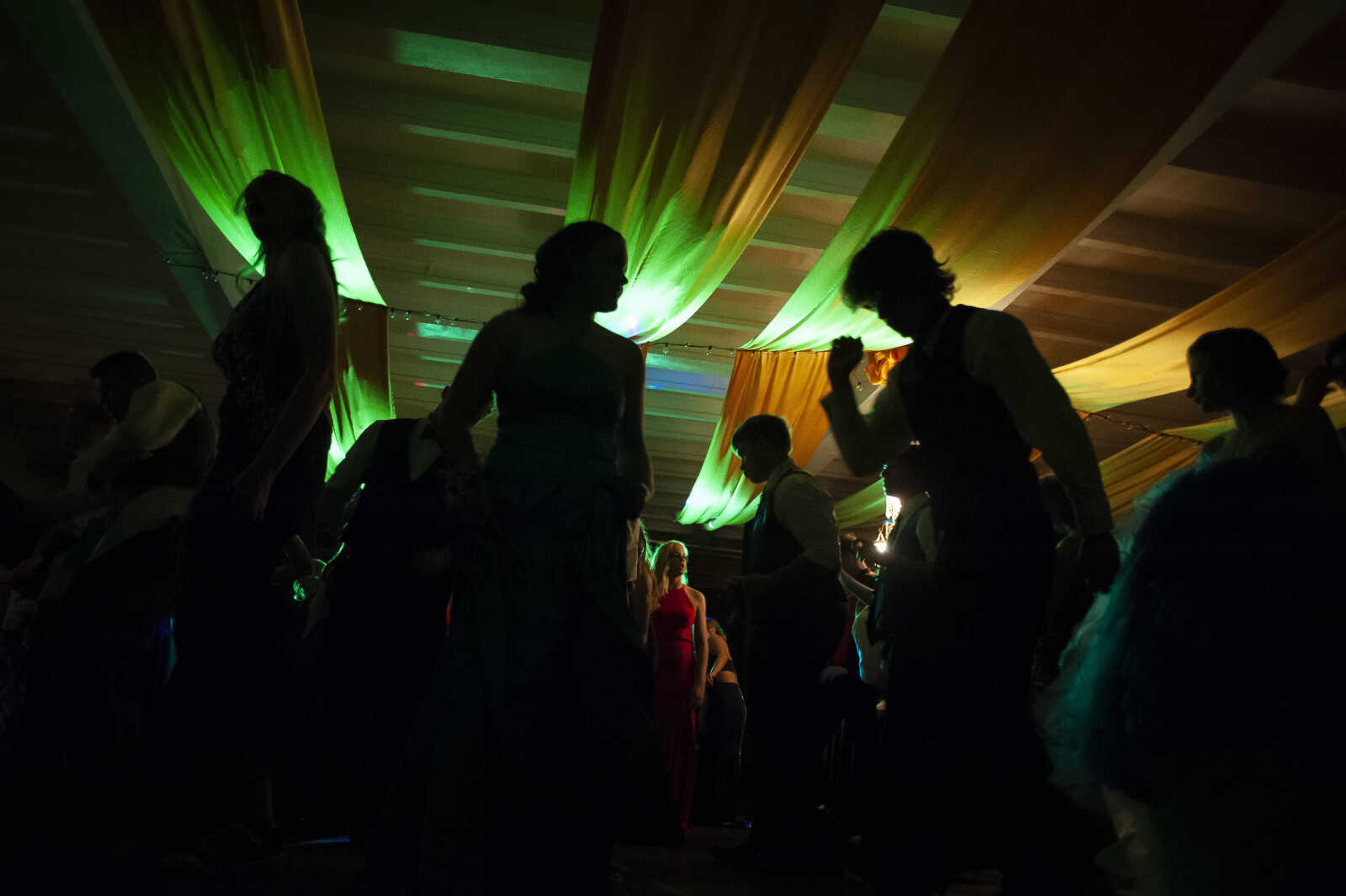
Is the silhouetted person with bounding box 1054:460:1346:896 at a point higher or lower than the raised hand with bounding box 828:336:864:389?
lower

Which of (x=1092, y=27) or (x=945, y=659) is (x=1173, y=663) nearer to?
(x=945, y=659)

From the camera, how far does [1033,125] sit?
3078 millimetres

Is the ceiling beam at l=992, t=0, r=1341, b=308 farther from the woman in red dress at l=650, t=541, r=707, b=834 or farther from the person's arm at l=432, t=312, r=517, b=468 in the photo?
the woman in red dress at l=650, t=541, r=707, b=834

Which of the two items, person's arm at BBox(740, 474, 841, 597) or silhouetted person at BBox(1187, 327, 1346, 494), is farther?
person's arm at BBox(740, 474, 841, 597)

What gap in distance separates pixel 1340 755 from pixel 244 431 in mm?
1866

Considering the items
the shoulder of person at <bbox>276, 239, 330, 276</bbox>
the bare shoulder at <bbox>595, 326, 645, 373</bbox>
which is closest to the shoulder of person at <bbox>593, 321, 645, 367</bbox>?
the bare shoulder at <bbox>595, 326, 645, 373</bbox>

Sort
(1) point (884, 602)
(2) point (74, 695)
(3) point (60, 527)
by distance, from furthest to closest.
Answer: (3) point (60, 527)
(1) point (884, 602)
(2) point (74, 695)

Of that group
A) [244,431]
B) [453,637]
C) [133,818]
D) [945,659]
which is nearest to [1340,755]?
[945,659]

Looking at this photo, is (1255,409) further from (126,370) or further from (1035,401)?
(126,370)

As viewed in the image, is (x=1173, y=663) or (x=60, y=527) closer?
(x=1173, y=663)

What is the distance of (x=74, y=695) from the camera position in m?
1.83

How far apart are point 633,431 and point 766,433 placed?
4.64 ft

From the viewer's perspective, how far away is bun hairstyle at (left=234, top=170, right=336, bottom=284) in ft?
5.68

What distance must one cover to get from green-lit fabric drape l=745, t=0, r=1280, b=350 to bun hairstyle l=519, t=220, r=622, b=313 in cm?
201
